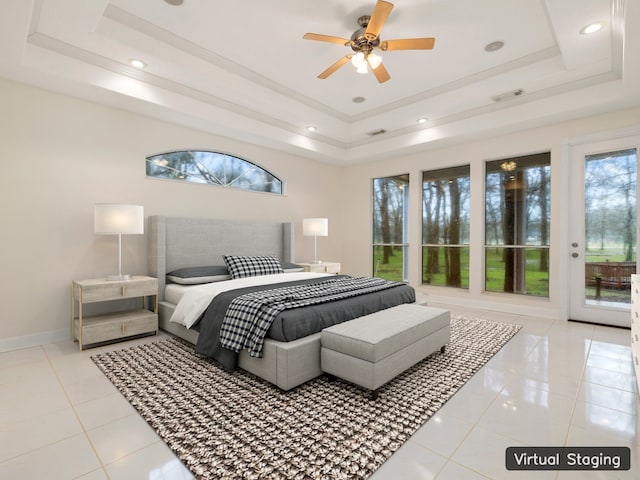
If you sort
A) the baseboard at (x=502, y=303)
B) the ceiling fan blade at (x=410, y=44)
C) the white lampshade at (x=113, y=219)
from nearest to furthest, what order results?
1. the ceiling fan blade at (x=410, y=44)
2. the white lampshade at (x=113, y=219)
3. the baseboard at (x=502, y=303)

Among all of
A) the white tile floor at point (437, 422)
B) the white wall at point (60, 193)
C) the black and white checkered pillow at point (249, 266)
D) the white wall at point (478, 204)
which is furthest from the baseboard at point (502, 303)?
the white wall at point (60, 193)

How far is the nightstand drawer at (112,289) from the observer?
3133 mm

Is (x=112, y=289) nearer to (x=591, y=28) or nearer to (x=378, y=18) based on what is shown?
(x=378, y=18)

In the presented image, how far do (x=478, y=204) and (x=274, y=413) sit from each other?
4410mm

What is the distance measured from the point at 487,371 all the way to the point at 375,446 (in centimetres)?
146

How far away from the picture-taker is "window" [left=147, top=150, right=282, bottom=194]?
4254 millimetres

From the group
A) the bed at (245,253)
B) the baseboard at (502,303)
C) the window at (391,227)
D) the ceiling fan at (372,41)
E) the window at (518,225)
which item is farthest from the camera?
the window at (391,227)

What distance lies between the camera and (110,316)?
3.49 m

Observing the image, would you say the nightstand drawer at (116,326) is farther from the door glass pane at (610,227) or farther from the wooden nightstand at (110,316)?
the door glass pane at (610,227)

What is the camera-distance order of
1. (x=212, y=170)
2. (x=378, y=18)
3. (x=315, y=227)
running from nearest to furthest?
(x=378, y=18) < (x=212, y=170) < (x=315, y=227)

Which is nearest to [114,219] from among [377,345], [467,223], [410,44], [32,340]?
[32,340]

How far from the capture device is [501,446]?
174cm

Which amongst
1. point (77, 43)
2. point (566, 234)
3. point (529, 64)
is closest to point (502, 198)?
point (566, 234)

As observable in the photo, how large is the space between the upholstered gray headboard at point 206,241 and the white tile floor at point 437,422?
1.33 meters
